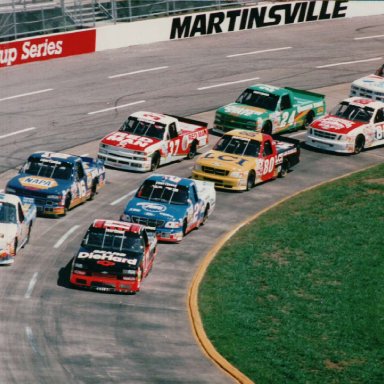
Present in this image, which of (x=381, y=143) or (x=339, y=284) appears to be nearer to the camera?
(x=339, y=284)

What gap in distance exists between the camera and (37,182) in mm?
38531

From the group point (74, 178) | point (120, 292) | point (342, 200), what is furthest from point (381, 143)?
point (120, 292)

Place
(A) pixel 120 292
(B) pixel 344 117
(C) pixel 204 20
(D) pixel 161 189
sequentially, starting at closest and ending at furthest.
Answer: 1. (A) pixel 120 292
2. (D) pixel 161 189
3. (B) pixel 344 117
4. (C) pixel 204 20

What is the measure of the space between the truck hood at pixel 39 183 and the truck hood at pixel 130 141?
497cm

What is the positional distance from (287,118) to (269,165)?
624 cm

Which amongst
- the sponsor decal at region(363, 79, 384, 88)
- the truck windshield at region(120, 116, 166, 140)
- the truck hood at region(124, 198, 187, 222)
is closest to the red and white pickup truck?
the truck windshield at region(120, 116, 166, 140)

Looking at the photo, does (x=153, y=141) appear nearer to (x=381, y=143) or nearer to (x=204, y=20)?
(x=381, y=143)

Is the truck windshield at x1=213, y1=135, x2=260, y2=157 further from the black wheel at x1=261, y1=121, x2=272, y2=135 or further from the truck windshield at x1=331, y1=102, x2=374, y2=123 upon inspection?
the truck windshield at x1=331, y1=102, x2=374, y2=123

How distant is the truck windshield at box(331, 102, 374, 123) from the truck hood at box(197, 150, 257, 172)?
724 cm

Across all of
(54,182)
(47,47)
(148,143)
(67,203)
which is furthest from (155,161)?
(47,47)

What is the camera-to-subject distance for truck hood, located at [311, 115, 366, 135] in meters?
47.9

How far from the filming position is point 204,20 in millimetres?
63781

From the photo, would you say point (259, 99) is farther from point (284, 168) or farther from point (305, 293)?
point (305, 293)

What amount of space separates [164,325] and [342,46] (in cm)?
3618
